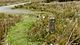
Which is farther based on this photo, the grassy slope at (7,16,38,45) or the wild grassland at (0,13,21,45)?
the wild grassland at (0,13,21,45)

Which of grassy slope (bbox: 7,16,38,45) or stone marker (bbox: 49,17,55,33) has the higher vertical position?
stone marker (bbox: 49,17,55,33)

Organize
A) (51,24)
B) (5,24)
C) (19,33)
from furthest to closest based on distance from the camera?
(5,24), (19,33), (51,24)

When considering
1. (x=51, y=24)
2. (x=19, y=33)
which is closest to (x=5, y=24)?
(x=19, y=33)

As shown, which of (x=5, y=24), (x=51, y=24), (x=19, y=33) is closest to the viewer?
(x=51, y=24)

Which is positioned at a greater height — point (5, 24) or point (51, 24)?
point (51, 24)

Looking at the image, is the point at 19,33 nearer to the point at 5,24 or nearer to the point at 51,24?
the point at 5,24

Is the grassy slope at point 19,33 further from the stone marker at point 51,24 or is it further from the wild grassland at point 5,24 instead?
the stone marker at point 51,24

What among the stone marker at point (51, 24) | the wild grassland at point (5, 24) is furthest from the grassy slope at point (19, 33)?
the stone marker at point (51, 24)

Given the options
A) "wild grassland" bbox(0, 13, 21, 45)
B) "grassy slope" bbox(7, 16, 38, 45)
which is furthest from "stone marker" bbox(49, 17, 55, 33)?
"wild grassland" bbox(0, 13, 21, 45)

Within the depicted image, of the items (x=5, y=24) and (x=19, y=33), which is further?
(x=5, y=24)

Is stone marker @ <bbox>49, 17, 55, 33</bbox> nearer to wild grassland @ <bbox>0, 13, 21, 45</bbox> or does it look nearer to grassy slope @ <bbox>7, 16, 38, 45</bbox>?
grassy slope @ <bbox>7, 16, 38, 45</bbox>
